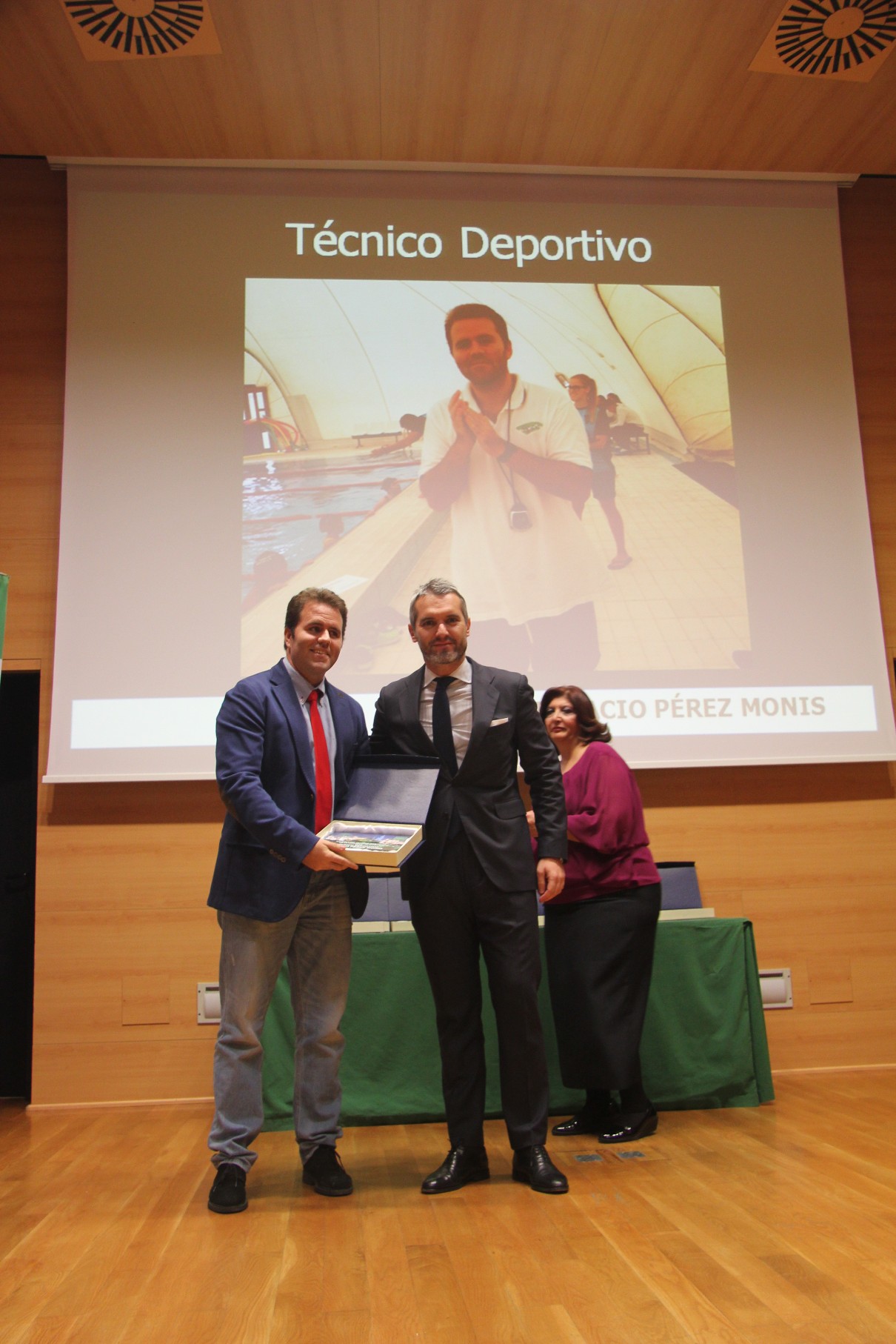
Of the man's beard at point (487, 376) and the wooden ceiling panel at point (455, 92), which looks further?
the man's beard at point (487, 376)

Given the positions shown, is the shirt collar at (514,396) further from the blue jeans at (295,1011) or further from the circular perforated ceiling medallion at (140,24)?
the blue jeans at (295,1011)

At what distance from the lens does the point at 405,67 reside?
4062 millimetres

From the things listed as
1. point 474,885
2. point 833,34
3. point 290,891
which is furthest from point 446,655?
point 833,34

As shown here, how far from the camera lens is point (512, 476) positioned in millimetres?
4406

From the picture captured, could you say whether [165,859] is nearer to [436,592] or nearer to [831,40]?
[436,592]

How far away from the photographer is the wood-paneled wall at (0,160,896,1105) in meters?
4.04

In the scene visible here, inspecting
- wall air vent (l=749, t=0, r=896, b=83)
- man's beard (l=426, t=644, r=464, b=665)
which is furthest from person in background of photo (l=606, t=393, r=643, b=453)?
man's beard (l=426, t=644, r=464, b=665)

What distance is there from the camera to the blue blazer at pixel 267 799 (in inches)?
91.9

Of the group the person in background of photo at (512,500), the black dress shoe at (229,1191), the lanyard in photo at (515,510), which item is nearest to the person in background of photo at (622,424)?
the person in background of photo at (512,500)

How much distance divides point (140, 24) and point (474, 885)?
141 inches

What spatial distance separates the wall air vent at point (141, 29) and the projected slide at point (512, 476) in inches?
37.1

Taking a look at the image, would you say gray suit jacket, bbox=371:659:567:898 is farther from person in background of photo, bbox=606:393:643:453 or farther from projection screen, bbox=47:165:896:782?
person in background of photo, bbox=606:393:643:453

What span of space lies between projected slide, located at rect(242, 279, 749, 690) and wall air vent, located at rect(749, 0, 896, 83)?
3.14 ft

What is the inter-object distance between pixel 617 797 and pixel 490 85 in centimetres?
309
